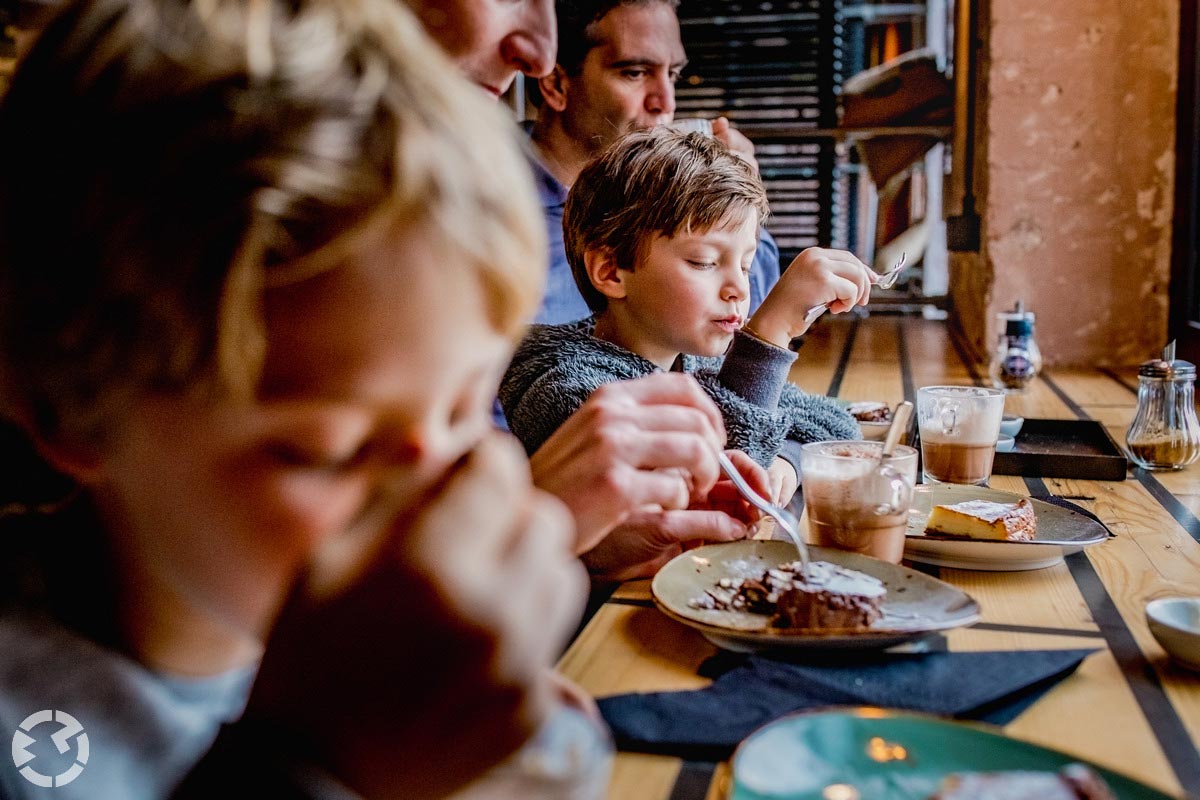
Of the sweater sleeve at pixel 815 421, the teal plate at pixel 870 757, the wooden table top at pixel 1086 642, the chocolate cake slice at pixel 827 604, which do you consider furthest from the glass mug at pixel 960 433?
the teal plate at pixel 870 757

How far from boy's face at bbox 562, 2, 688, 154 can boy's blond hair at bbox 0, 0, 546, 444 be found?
2175 mm

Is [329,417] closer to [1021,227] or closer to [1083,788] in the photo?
[1083,788]

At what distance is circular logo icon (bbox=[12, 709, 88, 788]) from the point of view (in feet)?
2.23

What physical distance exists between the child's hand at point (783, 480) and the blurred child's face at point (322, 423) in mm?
1025

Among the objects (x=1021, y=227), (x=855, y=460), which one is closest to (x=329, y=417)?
(x=855, y=460)

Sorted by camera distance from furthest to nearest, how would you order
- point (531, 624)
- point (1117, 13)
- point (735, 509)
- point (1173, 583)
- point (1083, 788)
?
point (1117, 13)
point (735, 509)
point (1173, 583)
point (1083, 788)
point (531, 624)

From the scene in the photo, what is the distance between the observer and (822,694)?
812 mm

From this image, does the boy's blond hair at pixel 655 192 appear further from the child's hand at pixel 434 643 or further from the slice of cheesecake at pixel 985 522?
the child's hand at pixel 434 643

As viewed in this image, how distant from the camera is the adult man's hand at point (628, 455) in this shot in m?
0.92

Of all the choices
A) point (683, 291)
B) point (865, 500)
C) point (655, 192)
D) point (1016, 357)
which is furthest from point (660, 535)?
point (1016, 357)

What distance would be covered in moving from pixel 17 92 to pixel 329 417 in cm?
24

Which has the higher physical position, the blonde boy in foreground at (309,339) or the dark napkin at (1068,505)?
the blonde boy in foreground at (309,339)

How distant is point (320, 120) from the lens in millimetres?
468

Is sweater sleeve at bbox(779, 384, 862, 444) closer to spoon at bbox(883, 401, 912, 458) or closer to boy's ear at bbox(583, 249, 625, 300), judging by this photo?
boy's ear at bbox(583, 249, 625, 300)
